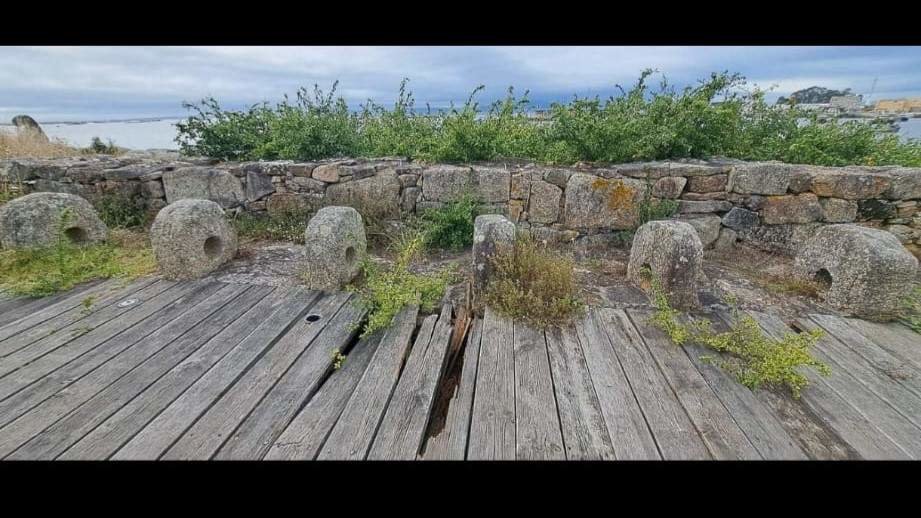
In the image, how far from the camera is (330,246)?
9.87ft

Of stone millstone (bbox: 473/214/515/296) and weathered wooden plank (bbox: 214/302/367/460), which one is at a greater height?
stone millstone (bbox: 473/214/515/296)

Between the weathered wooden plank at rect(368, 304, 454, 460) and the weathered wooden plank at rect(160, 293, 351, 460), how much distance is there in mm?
690

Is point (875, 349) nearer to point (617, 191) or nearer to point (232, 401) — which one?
point (617, 191)

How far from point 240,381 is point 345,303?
0.97m

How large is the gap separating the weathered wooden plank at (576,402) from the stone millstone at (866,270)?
6.48 feet

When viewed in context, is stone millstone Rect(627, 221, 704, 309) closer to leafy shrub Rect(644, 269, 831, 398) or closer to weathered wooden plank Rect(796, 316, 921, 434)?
leafy shrub Rect(644, 269, 831, 398)

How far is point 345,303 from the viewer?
2.91 m

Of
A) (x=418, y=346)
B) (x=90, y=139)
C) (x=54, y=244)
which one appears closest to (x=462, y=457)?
(x=418, y=346)

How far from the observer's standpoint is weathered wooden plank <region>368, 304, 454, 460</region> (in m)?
1.64

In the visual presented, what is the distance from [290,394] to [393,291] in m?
1.03

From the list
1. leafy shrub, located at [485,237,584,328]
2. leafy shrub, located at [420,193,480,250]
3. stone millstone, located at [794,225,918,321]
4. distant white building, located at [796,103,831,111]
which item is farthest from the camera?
distant white building, located at [796,103,831,111]

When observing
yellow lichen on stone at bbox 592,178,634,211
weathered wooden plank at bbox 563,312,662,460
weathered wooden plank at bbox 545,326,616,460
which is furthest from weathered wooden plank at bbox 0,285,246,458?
yellow lichen on stone at bbox 592,178,634,211

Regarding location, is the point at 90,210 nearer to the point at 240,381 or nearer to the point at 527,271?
the point at 240,381

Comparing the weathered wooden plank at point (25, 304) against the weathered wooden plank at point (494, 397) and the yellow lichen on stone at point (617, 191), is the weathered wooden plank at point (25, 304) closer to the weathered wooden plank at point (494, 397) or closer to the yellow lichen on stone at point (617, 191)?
the weathered wooden plank at point (494, 397)
